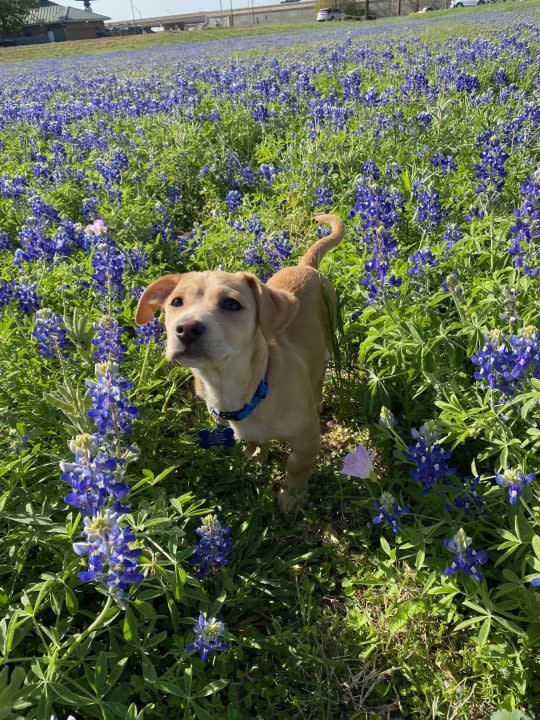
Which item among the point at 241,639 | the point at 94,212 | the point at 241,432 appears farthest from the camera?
Result: the point at 94,212

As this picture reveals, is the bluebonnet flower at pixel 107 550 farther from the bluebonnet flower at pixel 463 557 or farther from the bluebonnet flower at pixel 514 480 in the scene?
the bluebonnet flower at pixel 514 480

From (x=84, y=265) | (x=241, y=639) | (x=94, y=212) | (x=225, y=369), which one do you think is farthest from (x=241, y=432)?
(x=94, y=212)

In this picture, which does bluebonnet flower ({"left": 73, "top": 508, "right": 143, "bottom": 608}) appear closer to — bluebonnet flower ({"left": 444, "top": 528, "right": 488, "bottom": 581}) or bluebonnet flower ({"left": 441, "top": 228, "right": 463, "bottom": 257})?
bluebonnet flower ({"left": 444, "top": 528, "right": 488, "bottom": 581})

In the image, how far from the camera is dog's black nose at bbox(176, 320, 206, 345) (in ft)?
5.98

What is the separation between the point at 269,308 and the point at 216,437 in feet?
2.17

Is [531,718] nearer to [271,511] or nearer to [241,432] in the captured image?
[271,511]

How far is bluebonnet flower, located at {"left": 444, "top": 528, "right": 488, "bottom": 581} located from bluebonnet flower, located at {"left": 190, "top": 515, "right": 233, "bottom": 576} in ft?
2.63

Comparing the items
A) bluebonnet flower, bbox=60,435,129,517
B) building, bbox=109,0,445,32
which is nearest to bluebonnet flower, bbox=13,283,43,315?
bluebonnet flower, bbox=60,435,129,517

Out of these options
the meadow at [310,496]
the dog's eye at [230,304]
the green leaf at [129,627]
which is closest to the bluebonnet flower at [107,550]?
the meadow at [310,496]

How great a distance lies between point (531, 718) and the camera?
5.18 ft

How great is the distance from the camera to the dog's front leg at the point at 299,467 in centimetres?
238

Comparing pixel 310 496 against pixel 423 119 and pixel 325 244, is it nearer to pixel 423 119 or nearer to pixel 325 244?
pixel 325 244

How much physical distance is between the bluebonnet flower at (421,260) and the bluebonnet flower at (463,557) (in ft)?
4.53

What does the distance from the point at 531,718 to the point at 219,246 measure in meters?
3.10
